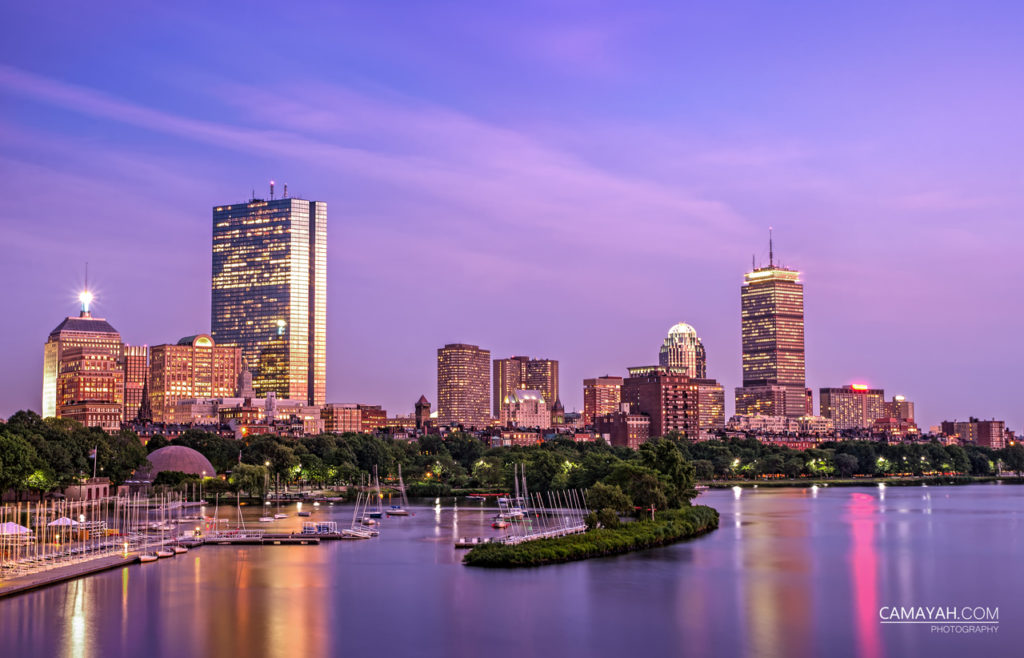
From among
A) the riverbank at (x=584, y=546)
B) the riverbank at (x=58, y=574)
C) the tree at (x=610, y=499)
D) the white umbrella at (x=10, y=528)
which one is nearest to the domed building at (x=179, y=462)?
the white umbrella at (x=10, y=528)

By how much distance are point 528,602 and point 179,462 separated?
380 ft

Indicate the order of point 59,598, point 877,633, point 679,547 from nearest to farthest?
point 877,633
point 59,598
point 679,547

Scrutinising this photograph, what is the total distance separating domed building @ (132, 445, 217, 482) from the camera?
568ft

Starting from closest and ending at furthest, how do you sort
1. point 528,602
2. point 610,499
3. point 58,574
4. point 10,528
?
point 528,602, point 58,574, point 10,528, point 610,499

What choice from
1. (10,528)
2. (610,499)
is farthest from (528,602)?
(10,528)

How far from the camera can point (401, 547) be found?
3991 inches

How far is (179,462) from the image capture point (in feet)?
573

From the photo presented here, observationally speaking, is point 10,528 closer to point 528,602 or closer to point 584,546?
point 528,602

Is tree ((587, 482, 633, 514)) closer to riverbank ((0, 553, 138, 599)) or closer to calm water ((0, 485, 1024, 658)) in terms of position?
calm water ((0, 485, 1024, 658))

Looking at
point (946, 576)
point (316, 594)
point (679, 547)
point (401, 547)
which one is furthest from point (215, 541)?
point (946, 576)

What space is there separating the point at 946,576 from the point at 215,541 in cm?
6097

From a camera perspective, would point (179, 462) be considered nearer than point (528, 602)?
No

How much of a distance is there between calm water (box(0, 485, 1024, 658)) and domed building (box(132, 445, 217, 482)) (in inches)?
2959

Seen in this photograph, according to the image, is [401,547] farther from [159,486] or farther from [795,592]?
[159,486]
